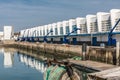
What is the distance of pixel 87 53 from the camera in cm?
4178

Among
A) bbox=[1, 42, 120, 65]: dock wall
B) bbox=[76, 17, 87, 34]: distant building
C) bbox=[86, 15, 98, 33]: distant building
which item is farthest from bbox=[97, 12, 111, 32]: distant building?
bbox=[76, 17, 87, 34]: distant building

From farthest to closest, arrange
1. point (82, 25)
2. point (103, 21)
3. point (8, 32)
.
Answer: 1. point (8, 32)
2. point (82, 25)
3. point (103, 21)

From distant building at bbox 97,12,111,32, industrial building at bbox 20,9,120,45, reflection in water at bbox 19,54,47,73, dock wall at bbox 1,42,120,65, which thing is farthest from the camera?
distant building at bbox 97,12,111,32

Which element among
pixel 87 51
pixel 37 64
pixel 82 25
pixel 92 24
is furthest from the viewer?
pixel 82 25

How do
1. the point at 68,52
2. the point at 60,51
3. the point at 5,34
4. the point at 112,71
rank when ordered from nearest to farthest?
the point at 112,71, the point at 68,52, the point at 60,51, the point at 5,34

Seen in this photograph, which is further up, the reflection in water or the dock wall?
the dock wall

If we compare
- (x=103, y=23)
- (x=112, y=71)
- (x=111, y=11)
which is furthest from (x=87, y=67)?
(x=103, y=23)

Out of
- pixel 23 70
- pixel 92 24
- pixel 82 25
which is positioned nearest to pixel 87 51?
pixel 23 70

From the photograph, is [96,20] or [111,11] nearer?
[111,11]

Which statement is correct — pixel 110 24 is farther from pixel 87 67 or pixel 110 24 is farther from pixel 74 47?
pixel 87 67

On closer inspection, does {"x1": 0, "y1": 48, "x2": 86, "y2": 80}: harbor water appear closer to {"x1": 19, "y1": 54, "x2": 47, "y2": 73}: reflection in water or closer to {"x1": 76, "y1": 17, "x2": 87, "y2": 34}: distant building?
{"x1": 19, "y1": 54, "x2": 47, "y2": 73}: reflection in water

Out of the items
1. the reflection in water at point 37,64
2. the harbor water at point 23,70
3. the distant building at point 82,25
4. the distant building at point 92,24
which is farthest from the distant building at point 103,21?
the reflection in water at point 37,64

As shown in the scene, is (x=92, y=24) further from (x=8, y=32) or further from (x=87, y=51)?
(x=8, y=32)

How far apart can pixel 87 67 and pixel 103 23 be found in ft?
86.8
